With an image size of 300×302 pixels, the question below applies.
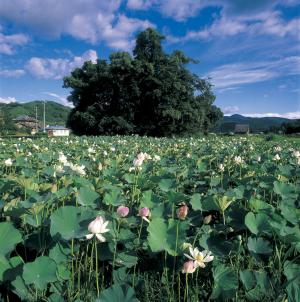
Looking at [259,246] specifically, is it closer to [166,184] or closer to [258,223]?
[258,223]

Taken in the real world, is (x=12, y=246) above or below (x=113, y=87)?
below

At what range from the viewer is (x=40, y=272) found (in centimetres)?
136

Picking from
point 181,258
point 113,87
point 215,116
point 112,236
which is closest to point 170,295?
point 181,258

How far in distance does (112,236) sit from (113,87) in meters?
28.2

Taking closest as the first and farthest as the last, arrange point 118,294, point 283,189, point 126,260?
1. point 118,294
2. point 126,260
3. point 283,189

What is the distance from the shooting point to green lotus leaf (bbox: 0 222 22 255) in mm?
1479

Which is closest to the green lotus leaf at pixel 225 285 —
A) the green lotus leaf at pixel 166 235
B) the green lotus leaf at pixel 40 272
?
the green lotus leaf at pixel 166 235

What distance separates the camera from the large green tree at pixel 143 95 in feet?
88.1

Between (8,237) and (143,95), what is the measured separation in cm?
2716

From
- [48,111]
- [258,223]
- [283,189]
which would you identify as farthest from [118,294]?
[48,111]

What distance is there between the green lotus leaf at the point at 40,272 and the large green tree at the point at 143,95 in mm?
24744

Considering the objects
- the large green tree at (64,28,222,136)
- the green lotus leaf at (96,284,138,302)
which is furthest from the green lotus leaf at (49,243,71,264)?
the large green tree at (64,28,222,136)

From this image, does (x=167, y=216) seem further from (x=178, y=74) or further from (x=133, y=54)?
(x=133, y=54)

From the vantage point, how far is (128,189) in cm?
281
